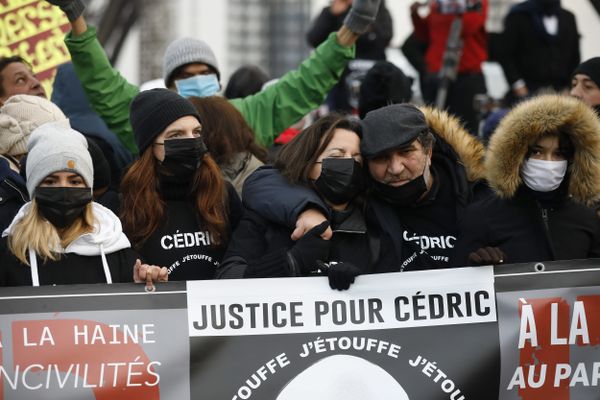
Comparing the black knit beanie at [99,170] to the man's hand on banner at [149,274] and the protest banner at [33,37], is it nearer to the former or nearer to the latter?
the man's hand on banner at [149,274]

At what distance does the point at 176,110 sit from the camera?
6.82 meters

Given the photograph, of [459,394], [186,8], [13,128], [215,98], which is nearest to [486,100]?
[215,98]

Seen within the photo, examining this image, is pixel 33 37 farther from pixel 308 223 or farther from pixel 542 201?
pixel 542 201

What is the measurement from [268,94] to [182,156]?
5.42 ft

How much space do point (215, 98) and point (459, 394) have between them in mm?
2370

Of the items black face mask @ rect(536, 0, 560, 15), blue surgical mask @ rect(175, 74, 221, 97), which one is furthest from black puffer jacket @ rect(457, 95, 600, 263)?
black face mask @ rect(536, 0, 560, 15)

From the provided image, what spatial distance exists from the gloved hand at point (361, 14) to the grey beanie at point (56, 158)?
2.16 m

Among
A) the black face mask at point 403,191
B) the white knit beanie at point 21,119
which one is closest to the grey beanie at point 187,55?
the white knit beanie at point 21,119

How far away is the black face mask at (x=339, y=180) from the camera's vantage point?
256 inches

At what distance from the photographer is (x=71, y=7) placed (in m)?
7.81

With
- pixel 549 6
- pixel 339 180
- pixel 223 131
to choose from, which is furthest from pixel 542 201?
pixel 549 6

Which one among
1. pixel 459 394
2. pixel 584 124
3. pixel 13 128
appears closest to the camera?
pixel 459 394

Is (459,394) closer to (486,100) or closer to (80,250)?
(80,250)

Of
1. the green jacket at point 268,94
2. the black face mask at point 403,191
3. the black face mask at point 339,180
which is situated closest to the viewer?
the black face mask at point 339,180
